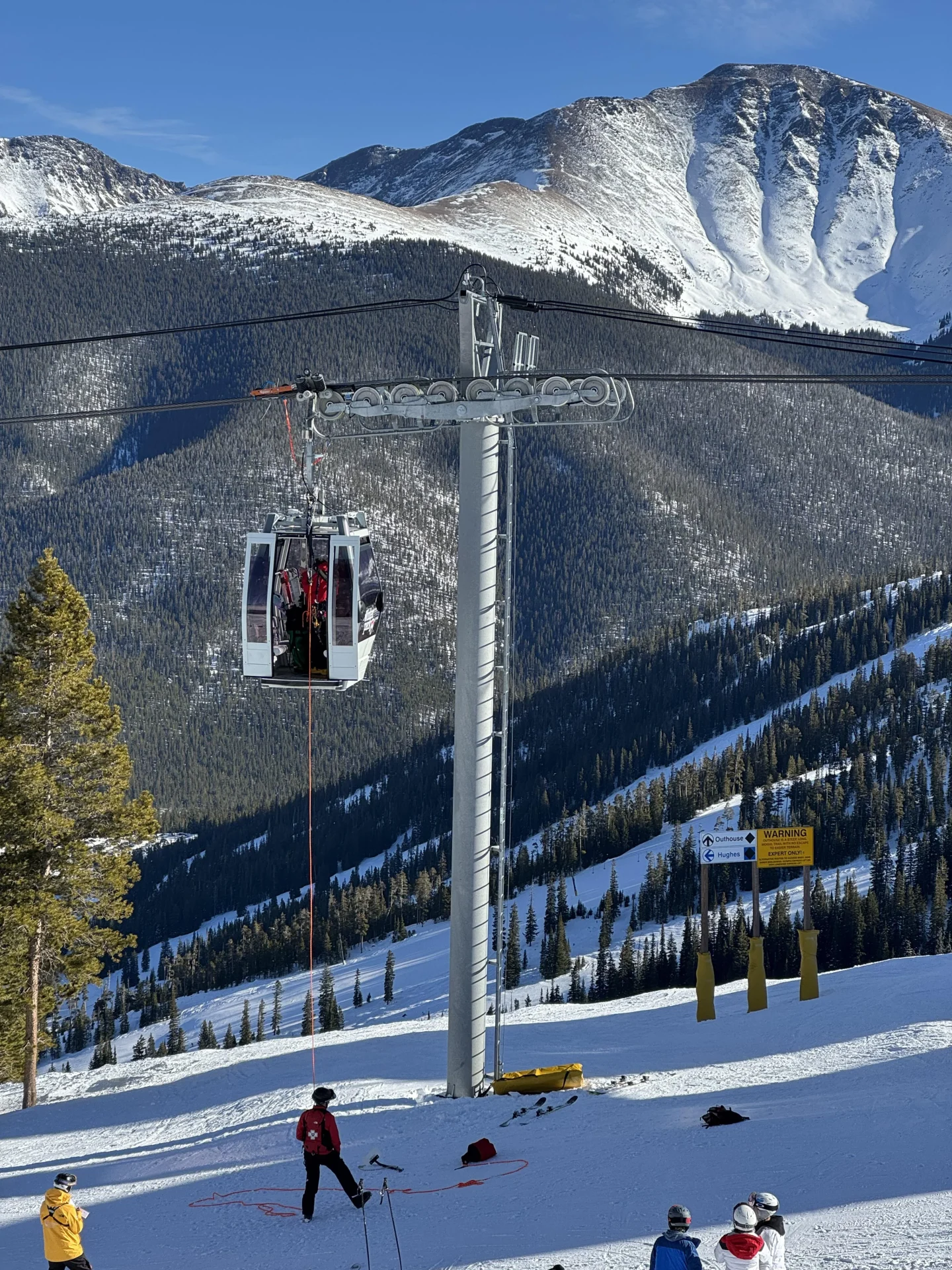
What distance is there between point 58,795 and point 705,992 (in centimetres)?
1379

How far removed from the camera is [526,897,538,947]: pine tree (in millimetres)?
145375

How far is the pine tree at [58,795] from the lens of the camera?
28219mm

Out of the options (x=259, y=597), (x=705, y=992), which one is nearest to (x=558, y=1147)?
(x=259, y=597)

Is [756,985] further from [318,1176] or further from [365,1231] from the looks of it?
[365,1231]

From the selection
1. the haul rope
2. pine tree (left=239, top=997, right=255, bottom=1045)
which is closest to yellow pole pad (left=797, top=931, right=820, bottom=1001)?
the haul rope

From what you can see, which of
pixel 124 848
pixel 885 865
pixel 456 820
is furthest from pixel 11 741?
pixel 885 865

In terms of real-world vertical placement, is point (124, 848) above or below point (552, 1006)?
above

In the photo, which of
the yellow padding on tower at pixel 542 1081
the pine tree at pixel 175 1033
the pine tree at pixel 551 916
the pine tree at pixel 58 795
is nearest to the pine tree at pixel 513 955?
the pine tree at pixel 551 916

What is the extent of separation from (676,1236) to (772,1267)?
33.8 inches

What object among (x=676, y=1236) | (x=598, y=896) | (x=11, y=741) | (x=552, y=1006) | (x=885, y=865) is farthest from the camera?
(x=598, y=896)

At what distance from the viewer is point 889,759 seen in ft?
544

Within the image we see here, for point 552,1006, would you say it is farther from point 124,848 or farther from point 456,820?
point 456,820

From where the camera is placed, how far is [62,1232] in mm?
14555

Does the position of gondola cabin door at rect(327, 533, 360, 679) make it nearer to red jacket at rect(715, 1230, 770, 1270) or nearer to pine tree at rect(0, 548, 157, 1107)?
red jacket at rect(715, 1230, 770, 1270)
